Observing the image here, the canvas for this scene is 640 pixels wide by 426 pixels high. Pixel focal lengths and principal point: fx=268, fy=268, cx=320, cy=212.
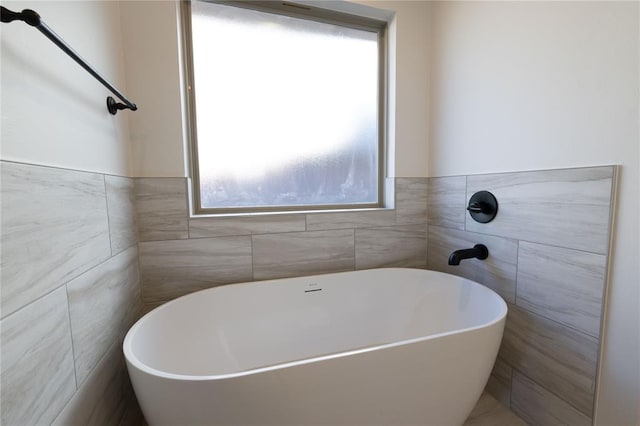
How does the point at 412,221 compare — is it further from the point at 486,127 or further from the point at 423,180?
the point at 486,127

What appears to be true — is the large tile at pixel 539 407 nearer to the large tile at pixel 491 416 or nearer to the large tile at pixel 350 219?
the large tile at pixel 491 416

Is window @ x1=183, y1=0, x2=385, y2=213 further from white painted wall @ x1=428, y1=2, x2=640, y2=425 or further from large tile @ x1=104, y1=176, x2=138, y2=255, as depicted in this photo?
white painted wall @ x1=428, y1=2, x2=640, y2=425

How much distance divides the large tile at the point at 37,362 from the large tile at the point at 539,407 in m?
1.73

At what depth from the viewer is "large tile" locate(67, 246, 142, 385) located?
2.57 ft

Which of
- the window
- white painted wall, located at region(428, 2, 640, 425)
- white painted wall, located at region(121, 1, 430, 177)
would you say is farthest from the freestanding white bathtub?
white painted wall, located at region(121, 1, 430, 177)

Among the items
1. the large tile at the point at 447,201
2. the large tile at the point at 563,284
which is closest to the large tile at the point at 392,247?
the large tile at the point at 447,201

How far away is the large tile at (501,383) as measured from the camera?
4.32ft

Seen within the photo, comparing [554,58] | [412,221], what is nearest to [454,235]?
[412,221]

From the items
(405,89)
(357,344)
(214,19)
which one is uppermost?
(214,19)

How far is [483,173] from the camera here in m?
1.40

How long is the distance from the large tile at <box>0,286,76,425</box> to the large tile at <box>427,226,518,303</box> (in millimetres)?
1690

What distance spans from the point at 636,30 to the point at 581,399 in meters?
1.31

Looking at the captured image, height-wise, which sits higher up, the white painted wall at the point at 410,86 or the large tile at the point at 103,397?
the white painted wall at the point at 410,86

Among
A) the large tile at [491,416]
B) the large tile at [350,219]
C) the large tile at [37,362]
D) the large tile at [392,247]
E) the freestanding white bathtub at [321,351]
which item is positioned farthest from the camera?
the large tile at [392,247]
